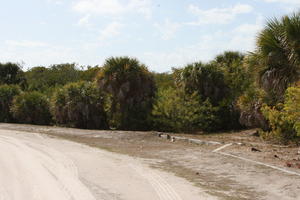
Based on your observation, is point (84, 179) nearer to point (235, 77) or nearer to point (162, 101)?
point (162, 101)

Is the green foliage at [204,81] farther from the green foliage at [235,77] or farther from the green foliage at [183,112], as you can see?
the green foliage at [183,112]

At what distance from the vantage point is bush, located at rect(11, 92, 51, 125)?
29875mm

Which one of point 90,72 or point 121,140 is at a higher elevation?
point 90,72

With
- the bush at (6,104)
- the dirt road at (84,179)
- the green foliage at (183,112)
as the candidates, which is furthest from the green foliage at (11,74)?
the dirt road at (84,179)

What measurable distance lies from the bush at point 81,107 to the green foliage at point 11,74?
2581cm

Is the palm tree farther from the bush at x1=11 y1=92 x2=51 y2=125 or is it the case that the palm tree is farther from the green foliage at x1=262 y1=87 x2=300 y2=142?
the bush at x1=11 y1=92 x2=51 y2=125

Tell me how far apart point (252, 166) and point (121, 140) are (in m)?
8.82

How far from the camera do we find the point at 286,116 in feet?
39.5

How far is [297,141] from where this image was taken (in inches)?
581

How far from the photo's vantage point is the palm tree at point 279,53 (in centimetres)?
1239

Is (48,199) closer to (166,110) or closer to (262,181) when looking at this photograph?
(262,181)

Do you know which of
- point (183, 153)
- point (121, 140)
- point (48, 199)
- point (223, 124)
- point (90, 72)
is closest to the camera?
point (48, 199)

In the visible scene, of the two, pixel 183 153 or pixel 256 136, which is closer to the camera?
pixel 183 153

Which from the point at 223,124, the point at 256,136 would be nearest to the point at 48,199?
the point at 256,136
